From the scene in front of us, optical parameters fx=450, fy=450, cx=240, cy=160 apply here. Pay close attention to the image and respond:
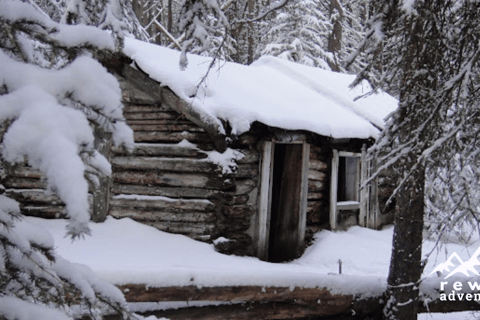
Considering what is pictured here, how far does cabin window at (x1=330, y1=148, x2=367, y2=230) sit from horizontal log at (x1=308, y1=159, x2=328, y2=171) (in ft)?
0.66

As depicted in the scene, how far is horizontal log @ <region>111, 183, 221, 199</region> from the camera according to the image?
8.18 metres

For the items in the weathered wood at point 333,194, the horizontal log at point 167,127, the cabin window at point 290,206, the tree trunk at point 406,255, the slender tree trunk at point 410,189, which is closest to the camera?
Answer: the slender tree trunk at point 410,189

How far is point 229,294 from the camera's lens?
4.00 metres

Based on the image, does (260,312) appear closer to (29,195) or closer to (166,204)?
(166,204)

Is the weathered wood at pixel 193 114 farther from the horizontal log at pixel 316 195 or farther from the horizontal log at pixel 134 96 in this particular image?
the horizontal log at pixel 316 195

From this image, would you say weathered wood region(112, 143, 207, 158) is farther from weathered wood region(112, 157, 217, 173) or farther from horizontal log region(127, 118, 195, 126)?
horizontal log region(127, 118, 195, 126)

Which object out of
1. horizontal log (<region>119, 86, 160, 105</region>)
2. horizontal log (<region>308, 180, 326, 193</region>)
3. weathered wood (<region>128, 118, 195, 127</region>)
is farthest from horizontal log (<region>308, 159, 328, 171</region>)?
horizontal log (<region>119, 86, 160, 105</region>)

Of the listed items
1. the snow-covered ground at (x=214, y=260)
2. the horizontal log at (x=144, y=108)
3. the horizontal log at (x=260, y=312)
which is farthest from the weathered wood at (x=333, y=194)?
the horizontal log at (x=260, y=312)

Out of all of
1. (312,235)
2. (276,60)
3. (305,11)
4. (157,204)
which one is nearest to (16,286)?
(157,204)

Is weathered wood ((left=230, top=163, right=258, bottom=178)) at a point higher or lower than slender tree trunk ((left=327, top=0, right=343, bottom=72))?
lower

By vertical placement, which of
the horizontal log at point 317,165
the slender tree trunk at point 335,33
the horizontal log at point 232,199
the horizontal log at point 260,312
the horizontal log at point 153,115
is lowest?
the horizontal log at point 260,312

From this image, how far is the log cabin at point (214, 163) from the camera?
8.09 metres

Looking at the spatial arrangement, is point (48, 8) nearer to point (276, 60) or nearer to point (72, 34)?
point (276, 60)

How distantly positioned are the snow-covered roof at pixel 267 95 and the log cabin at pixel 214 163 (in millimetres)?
34
